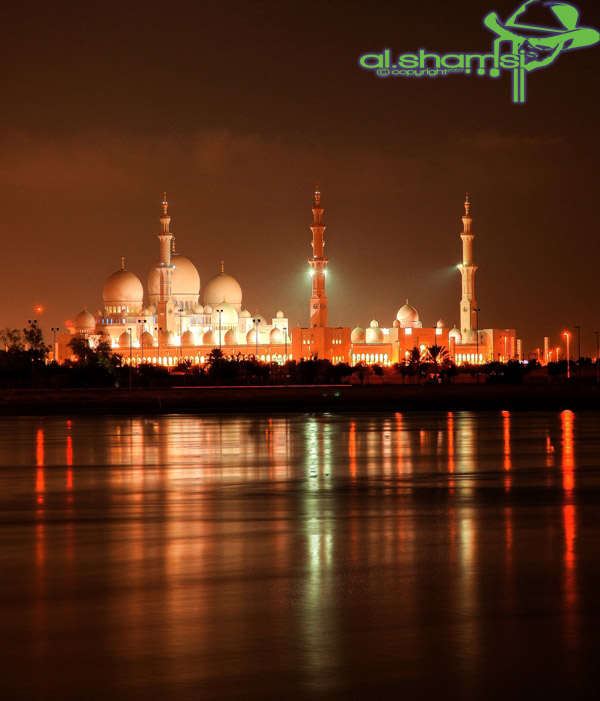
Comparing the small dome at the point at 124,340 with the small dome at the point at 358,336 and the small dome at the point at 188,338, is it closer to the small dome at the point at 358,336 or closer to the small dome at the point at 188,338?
the small dome at the point at 188,338

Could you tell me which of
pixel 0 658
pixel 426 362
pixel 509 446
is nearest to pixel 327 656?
pixel 0 658

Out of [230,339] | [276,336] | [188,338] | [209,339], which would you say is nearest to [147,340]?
[188,338]

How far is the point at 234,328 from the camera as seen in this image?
307 feet

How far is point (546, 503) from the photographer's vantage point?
12.5 meters

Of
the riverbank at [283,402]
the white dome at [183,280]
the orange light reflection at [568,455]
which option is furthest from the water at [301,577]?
the white dome at [183,280]

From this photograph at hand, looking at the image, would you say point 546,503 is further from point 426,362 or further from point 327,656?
point 426,362

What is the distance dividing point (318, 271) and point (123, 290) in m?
18.6

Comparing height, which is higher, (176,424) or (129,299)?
(129,299)

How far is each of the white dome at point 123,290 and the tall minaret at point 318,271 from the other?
639 inches

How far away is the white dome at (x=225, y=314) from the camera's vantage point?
306 ft

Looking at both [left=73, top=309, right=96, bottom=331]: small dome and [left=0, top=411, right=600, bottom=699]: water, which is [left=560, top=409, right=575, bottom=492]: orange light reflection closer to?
[left=0, top=411, right=600, bottom=699]: water

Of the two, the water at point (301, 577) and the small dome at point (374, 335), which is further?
the small dome at point (374, 335)

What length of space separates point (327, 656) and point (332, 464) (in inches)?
429

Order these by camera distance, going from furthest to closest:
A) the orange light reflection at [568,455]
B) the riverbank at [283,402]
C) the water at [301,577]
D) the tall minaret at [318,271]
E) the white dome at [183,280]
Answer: the white dome at [183,280] → the tall minaret at [318,271] → the riverbank at [283,402] → the orange light reflection at [568,455] → the water at [301,577]
